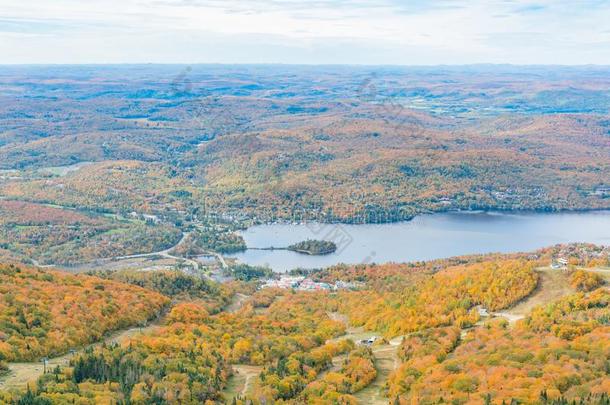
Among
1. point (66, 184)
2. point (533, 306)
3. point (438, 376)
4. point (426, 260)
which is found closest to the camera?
point (438, 376)

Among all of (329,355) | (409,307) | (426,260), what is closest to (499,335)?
(329,355)

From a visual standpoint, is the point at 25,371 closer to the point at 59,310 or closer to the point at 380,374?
the point at 59,310

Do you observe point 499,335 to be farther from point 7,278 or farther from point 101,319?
point 7,278

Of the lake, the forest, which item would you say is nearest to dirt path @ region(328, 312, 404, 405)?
the forest

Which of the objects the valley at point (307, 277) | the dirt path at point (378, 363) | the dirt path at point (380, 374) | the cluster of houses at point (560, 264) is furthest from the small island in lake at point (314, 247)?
the dirt path at point (380, 374)

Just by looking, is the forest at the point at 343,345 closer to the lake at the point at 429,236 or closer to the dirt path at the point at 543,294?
the dirt path at the point at 543,294

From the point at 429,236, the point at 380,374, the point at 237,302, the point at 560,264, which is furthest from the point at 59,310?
the point at 429,236

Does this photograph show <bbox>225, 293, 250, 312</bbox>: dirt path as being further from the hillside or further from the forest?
the hillside
